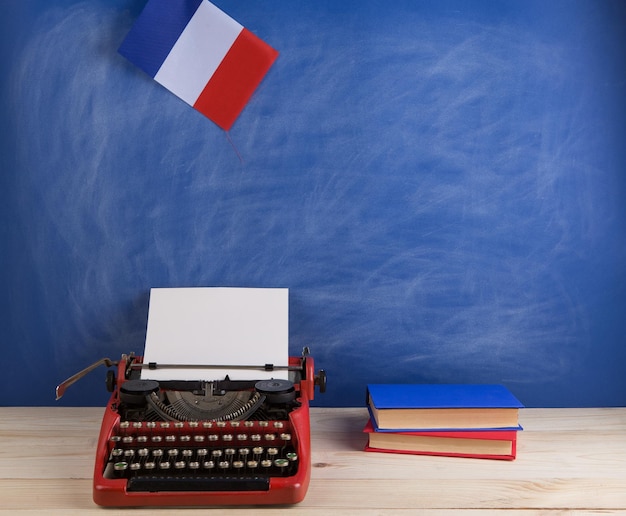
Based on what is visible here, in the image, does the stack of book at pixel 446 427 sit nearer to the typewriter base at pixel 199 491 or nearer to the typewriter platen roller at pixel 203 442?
the typewriter platen roller at pixel 203 442

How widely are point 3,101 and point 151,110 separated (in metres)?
0.33

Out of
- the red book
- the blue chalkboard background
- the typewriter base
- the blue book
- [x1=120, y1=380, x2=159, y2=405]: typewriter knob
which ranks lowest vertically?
the typewriter base

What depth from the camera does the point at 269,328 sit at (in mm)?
1532

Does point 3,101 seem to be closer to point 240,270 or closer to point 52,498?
point 240,270

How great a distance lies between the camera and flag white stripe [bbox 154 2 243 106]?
5.17 ft

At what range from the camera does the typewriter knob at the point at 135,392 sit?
52.1 inches

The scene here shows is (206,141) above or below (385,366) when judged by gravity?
above

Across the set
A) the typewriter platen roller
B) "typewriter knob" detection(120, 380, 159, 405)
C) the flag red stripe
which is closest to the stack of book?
the typewriter platen roller

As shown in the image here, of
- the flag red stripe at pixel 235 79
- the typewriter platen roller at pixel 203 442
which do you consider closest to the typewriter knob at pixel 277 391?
the typewriter platen roller at pixel 203 442

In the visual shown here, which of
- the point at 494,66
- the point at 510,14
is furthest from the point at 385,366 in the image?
the point at 510,14

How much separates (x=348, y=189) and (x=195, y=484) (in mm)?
753

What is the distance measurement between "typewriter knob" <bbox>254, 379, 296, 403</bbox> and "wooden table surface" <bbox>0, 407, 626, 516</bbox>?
0.48 feet

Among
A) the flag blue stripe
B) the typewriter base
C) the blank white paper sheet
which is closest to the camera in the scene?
the typewriter base

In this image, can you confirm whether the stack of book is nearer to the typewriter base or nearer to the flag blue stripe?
the typewriter base
